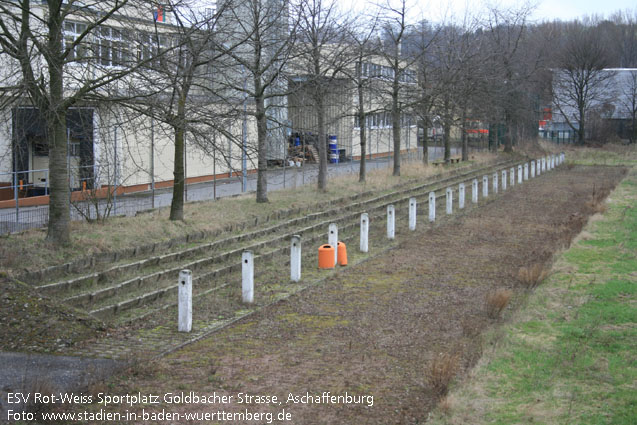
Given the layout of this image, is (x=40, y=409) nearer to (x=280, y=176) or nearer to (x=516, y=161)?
(x=280, y=176)

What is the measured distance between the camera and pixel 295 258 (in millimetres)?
12828

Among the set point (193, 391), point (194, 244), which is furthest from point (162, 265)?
point (193, 391)

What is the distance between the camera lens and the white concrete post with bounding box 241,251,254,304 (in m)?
11.2

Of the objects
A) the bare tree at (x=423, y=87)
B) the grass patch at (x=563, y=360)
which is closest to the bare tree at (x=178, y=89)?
the grass patch at (x=563, y=360)

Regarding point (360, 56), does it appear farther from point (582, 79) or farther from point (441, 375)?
point (582, 79)

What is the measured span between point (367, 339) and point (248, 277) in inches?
105

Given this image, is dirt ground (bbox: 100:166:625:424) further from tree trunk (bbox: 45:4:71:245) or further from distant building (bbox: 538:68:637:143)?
distant building (bbox: 538:68:637:143)

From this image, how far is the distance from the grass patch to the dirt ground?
0.37m

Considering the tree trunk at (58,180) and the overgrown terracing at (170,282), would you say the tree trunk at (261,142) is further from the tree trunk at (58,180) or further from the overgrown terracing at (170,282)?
the tree trunk at (58,180)

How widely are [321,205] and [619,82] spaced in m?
57.7

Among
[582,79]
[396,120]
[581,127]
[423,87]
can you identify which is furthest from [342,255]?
[582,79]

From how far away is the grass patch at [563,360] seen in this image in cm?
680

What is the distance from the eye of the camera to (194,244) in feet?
A: 50.3

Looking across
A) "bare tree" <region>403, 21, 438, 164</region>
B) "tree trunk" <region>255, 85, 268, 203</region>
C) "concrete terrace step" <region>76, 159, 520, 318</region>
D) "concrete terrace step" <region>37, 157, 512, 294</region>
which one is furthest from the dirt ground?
"bare tree" <region>403, 21, 438, 164</region>
